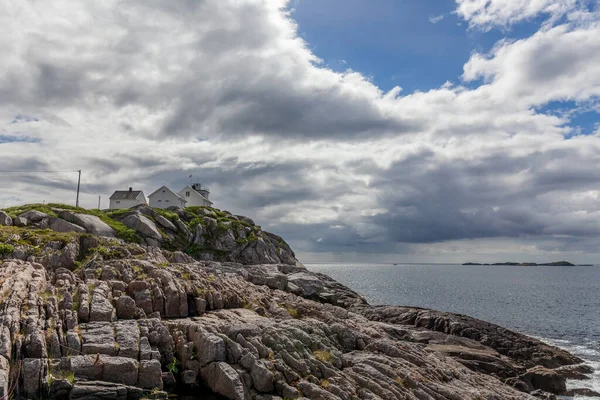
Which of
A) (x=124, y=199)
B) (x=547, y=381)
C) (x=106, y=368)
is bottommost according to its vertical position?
(x=547, y=381)

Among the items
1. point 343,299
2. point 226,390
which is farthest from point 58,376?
point 343,299

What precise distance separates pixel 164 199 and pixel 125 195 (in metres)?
8.72

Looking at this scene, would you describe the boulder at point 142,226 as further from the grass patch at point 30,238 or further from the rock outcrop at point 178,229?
the grass patch at point 30,238

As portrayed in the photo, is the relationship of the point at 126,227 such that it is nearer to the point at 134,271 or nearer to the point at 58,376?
the point at 134,271

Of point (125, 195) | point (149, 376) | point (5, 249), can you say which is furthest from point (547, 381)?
point (125, 195)

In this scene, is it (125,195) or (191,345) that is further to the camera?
(125,195)

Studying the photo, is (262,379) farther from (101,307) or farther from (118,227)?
(118,227)

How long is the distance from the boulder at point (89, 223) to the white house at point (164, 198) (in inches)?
1393

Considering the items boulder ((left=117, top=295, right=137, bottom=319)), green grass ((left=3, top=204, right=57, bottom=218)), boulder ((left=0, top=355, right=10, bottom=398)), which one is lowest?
boulder ((left=0, top=355, right=10, bottom=398))

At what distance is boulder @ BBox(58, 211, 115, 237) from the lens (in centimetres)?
6750

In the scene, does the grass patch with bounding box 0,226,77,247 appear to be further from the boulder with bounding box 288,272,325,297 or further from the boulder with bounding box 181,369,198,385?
the boulder with bounding box 288,272,325,297

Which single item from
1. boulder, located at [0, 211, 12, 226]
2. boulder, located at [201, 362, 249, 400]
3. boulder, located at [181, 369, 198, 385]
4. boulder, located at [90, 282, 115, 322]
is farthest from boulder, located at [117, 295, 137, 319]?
boulder, located at [0, 211, 12, 226]

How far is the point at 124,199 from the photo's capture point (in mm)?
101812

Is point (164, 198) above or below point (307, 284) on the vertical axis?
above
